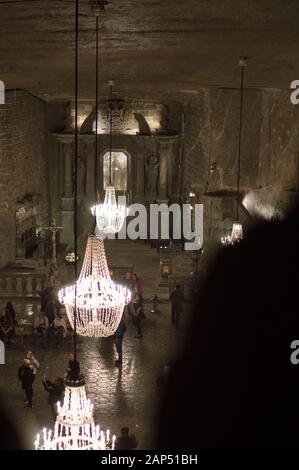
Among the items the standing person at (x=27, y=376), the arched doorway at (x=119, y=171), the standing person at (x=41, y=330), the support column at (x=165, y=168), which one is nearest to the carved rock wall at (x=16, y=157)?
the arched doorway at (x=119, y=171)

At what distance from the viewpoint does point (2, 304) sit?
16281 millimetres

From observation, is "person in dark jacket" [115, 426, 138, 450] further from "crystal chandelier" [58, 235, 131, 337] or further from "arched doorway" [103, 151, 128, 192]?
"arched doorway" [103, 151, 128, 192]

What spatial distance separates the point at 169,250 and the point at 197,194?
1644 millimetres

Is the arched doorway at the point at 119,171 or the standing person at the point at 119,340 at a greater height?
the arched doorway at the point at 119,171

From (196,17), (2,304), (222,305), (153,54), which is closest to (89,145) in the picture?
(2,304)

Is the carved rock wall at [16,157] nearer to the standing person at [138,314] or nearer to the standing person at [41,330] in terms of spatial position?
the standing person at [41,330]

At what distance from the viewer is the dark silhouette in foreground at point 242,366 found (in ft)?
5.54

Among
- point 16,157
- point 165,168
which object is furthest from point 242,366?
point 165,168

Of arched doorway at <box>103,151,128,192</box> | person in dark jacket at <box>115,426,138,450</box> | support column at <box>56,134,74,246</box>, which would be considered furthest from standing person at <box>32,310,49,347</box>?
arched doorway at <box>103,151,128,192</box>

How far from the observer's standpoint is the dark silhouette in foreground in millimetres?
1688

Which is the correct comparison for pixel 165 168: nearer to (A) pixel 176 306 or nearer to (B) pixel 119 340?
(A) pixel 176 306

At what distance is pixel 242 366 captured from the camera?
69.2 inches

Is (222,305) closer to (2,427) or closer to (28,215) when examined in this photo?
(2,427)

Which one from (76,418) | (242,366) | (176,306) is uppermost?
(176,306)
